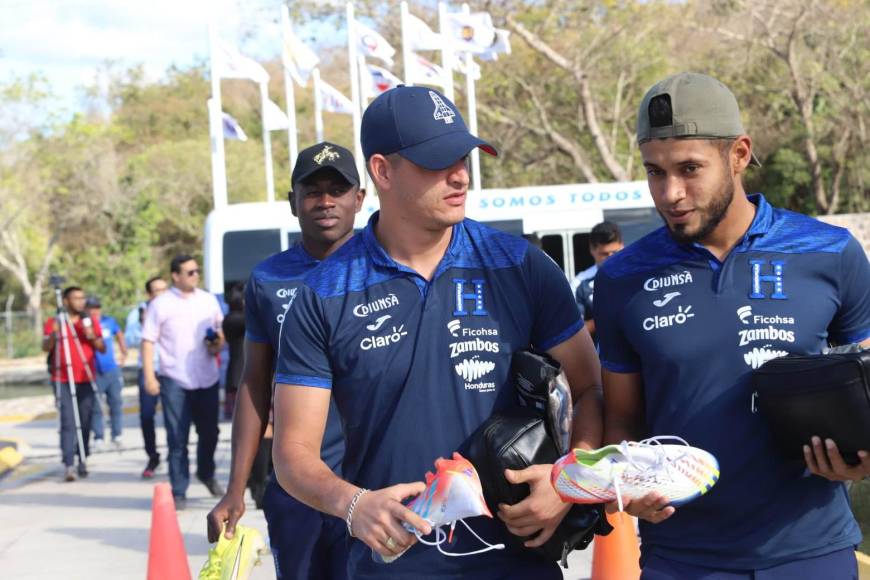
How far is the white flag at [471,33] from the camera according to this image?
71.1ft

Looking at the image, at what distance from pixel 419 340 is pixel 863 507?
523 cm

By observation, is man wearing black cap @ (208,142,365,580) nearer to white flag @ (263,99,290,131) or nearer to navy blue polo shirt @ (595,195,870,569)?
navy blue polo shirt @ (595,195,870,569)

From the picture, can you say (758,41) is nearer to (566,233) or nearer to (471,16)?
Result: (471,16)

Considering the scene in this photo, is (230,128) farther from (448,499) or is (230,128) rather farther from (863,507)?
(448,499)

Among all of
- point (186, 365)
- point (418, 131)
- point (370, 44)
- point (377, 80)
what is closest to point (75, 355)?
point (186, 365)

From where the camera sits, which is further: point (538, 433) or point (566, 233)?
point (566, 233)

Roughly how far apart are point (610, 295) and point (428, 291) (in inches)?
19.1

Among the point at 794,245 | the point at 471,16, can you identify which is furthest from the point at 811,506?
the point at 471,16

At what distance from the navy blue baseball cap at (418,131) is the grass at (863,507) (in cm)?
464

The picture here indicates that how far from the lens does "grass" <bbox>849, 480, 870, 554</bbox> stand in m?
6.94

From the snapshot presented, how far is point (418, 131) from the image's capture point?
3.08 metres

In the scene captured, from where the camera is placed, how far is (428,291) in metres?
3.14

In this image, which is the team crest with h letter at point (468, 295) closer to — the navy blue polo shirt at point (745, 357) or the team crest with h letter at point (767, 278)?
Result: the navy blue polo shirt at point (745, 357)

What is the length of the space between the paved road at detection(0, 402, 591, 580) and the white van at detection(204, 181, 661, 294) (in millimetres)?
4380
